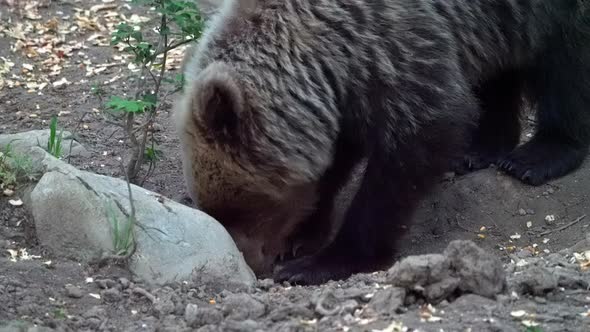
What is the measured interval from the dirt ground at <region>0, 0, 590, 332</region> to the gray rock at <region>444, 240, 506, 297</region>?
65mm

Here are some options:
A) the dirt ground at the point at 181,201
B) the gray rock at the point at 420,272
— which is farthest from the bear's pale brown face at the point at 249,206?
the gray rock at the point at 420,272

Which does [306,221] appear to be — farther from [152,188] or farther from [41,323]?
[41,323]

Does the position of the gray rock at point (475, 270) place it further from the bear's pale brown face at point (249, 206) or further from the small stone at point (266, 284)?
the bear's pale brown face at point (249, 206)

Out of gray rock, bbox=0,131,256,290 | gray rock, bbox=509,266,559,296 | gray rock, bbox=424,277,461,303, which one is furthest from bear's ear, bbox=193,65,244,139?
gray rock, bbox=509,266,559,296

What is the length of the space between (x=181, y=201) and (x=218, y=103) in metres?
1.40

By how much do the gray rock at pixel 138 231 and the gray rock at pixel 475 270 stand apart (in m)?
1.22

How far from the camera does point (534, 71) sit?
6.22m

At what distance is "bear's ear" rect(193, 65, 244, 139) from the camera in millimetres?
4793

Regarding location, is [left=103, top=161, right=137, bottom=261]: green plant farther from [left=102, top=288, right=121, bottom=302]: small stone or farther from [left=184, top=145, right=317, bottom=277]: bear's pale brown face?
[left=184, top=145, right=317, bottom=277]: bear's pale brown face

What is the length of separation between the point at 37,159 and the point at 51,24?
3998mm

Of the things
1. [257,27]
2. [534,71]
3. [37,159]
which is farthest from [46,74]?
[534,71]

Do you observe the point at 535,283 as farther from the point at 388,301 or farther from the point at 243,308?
the point at 243,308

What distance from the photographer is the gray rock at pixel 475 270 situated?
3.78 metres

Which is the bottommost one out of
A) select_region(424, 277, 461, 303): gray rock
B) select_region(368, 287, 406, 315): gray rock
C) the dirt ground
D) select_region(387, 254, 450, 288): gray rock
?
the dirt ground
